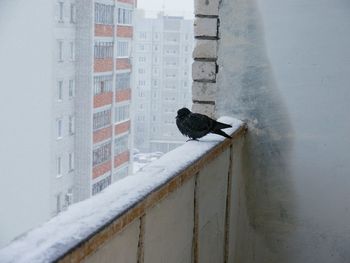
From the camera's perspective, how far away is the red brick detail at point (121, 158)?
2.69 metres

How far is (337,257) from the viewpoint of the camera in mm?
2658

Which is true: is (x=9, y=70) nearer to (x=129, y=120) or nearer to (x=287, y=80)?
(x=129, y=120)

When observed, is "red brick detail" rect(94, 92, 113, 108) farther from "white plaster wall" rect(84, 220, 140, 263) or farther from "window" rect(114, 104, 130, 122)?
"white plaster wall" rect(84, 220, 140, 263)

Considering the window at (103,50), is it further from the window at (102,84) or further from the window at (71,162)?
the window at (71,162)

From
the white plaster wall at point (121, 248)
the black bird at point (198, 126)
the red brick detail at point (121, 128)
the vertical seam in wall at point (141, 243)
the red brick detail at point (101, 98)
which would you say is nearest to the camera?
the white plaster wall at point (121, 248)

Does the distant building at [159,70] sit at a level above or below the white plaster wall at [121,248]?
above

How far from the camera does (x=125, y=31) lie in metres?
2.87

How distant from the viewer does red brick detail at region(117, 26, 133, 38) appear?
111 inches

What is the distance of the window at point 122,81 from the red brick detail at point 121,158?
0.99 ft

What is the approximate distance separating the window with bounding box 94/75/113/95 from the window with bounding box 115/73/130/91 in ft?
0.13

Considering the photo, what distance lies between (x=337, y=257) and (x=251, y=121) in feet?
2.27

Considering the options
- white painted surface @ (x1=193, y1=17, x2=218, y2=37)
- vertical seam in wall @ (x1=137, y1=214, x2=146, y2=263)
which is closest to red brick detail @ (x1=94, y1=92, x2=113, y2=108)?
white painted surface @ (x1=193, y1=17, x2=218, y2=37)

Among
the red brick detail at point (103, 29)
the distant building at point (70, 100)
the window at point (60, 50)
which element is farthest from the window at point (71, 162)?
the red brick detail at point (103, 29)

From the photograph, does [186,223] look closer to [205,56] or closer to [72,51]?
[205,56]
